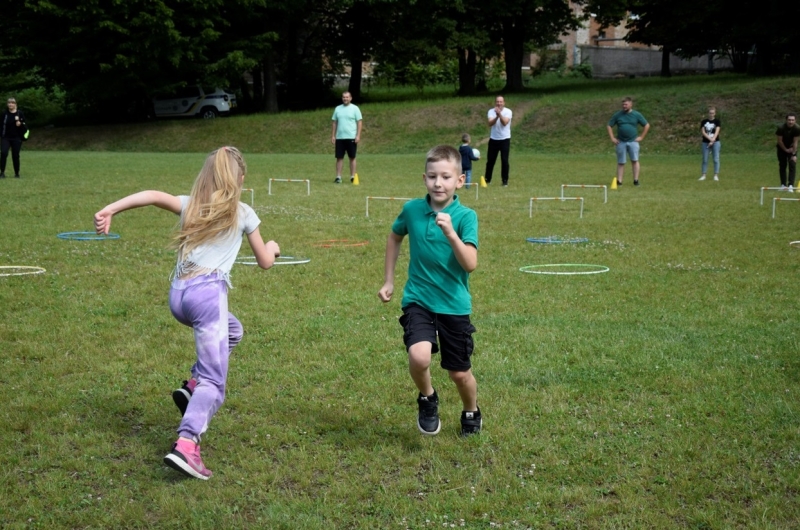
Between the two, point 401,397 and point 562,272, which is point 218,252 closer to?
point 401,397

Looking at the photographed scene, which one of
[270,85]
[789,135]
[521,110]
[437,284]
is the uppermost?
[270,85]

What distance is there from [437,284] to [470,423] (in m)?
0.92

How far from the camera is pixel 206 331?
5031mm

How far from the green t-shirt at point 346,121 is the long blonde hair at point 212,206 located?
17.6 metres

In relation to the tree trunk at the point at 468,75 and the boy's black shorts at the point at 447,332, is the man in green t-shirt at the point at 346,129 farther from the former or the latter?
the tree trunk at the point at 468,75

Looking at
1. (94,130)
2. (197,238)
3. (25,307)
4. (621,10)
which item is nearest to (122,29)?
(94,130)

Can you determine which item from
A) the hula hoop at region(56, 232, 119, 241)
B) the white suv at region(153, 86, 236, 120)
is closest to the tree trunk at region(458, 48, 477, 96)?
the white suv at region(153, 86, 236, 120)

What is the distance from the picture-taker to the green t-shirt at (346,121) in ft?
74.1

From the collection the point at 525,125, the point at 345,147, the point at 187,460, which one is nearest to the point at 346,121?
the point at 345,147

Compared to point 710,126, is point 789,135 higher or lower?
lower

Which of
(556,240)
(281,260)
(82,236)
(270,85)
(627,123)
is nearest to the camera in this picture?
(281,260)

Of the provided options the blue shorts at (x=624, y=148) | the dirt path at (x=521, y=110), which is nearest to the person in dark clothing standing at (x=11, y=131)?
the blue shorts at (x=624, y=148)

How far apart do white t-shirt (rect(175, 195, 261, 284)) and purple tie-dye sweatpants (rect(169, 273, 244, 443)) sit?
62mm

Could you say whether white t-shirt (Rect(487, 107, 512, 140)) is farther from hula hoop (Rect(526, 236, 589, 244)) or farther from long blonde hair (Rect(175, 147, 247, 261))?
long blonde hair (Rect(175, 147, 247, 261))
